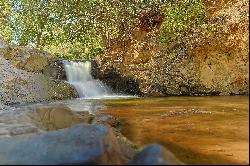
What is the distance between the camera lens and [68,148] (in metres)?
3.41

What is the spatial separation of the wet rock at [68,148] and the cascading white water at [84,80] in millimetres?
15354

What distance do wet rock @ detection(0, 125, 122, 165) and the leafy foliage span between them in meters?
10.2

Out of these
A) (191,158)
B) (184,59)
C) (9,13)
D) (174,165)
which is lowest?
(191,158)

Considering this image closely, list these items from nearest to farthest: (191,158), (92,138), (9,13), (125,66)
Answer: (92,138) → (191,158) → (125,66) → (9,13)

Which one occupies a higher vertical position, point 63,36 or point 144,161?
point 63,36

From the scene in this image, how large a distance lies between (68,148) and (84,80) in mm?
17711

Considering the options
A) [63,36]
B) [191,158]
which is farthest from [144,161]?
[63,36]

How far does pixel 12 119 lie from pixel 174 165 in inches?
153

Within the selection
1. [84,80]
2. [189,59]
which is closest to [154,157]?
[189,59]

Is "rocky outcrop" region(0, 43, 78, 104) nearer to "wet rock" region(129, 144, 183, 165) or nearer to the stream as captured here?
the stream

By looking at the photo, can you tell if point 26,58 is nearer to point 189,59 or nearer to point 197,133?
point 189,59

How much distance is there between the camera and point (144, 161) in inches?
116

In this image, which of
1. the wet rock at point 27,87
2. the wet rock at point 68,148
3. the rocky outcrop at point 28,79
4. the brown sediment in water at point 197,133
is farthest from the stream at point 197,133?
the rocky outcrop at point 28,79

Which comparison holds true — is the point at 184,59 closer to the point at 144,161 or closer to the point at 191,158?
the point at 191,158
